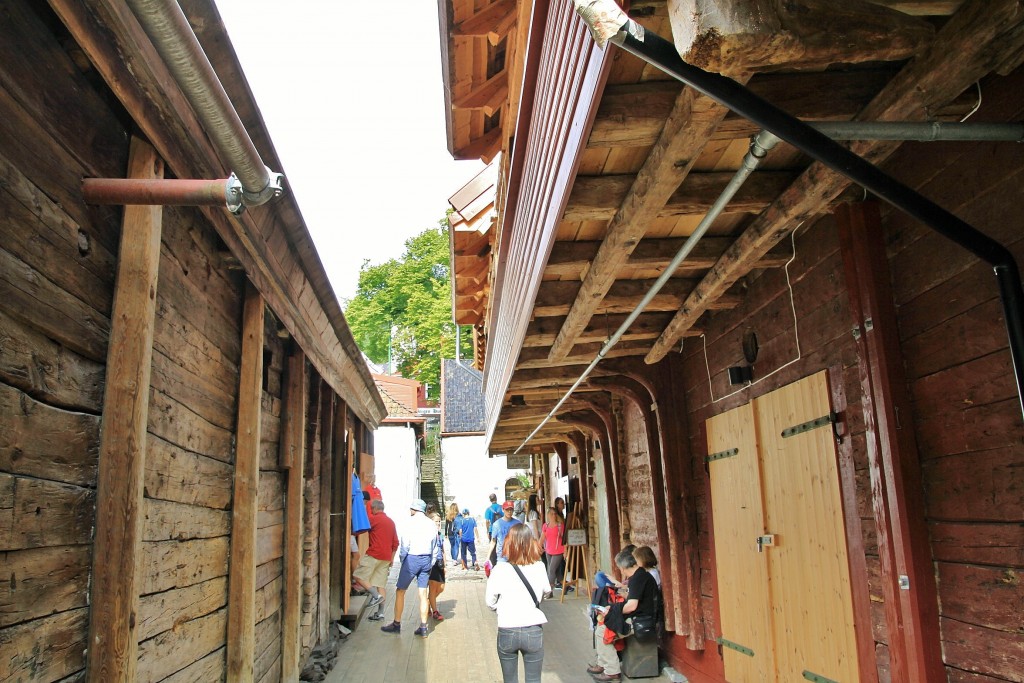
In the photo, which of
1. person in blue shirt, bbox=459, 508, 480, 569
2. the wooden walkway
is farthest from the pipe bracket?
person in blue shirt, bbox=459, 508, 480, 569

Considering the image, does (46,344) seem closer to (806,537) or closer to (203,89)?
Answer: (203,89)

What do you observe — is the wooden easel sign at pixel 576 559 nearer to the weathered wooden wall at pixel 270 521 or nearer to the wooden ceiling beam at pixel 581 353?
the wooden ceiling beam at pixel 581 353

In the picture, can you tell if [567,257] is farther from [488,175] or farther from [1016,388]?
[488,175]

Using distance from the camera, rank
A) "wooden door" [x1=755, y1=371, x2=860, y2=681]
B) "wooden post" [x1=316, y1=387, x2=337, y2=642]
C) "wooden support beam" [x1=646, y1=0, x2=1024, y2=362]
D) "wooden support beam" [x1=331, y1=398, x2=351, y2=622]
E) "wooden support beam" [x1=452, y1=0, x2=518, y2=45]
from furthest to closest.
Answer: "wooden support beam" [x1=331, y1=398, x2=351, y2=622], "wooden post" [x1=316, y1=387, x2=337, y2=642], "wooden support beam" [x1=452, y1=0, x2=518, y2=45], "wooden door" [x1=755, y1=371, x2=860, y2=681], "wooden support beam" [x1=646, y1=0, x2=1024, y2=362]

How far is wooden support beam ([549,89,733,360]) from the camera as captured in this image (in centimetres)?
238

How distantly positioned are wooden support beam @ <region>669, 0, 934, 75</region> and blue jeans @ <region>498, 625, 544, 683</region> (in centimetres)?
433

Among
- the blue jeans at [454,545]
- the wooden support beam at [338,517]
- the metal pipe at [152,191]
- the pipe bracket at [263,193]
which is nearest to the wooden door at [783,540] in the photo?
the pipe bracket at [263,193]

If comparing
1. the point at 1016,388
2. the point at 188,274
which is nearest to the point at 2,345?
the point at 188,274

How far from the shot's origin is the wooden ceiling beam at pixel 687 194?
3174 millimetres

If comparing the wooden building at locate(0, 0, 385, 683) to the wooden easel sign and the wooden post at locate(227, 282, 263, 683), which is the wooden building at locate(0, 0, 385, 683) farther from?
the wooden easel sign

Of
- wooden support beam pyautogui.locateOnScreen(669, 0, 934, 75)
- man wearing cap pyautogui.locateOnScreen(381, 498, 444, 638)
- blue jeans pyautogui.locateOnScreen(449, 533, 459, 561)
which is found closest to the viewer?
wooden support beam pyautogui.locateOnScreen(669, 0, 934, 75)

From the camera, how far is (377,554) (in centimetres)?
1065

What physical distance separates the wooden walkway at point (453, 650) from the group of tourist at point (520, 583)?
29cm

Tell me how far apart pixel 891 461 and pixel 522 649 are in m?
3.11
